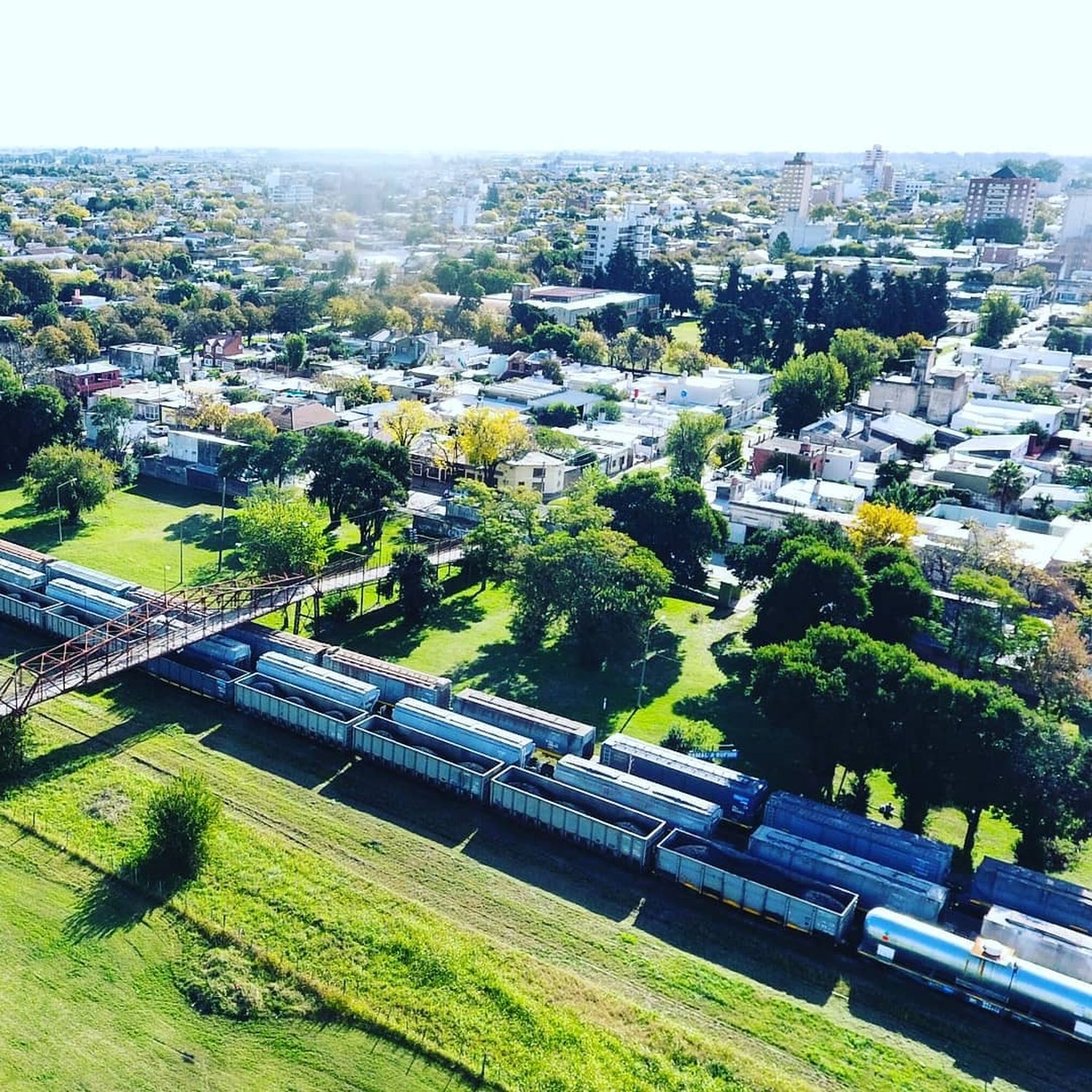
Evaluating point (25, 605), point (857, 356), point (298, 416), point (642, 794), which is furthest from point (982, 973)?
point (857, 356)

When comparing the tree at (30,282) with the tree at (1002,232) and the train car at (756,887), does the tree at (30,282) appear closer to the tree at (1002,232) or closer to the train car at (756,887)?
the train car at (756,887)

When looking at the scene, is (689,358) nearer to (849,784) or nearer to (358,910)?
(849,784)

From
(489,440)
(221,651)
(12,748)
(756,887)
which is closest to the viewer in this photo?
(756,887)

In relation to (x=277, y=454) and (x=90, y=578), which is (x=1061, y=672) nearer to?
(x=90, y=578)

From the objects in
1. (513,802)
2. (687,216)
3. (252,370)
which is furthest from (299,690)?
(687,216)

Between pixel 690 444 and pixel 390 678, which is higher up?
pixel 690 444

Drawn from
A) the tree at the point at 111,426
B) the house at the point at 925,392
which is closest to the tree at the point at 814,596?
the house at the point at 925,392
